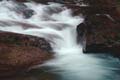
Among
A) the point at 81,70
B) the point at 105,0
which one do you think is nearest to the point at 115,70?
the point at 81,70

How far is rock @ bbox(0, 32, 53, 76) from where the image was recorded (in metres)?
11.1

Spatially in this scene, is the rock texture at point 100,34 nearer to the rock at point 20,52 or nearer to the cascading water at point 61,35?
the cascading water at point 61,35

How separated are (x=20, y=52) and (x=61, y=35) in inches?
127

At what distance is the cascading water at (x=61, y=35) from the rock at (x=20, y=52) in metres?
0.48

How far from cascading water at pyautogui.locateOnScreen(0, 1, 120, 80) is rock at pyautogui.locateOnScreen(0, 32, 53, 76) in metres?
0.48

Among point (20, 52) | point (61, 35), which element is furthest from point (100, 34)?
point (20, 52)

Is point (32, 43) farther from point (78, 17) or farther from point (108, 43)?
point (78, 17)

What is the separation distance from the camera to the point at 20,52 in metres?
12.2

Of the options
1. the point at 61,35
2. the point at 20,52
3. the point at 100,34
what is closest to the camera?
the point at 20,52

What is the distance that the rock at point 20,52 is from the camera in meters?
11.1

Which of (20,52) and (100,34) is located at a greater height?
(100,34)

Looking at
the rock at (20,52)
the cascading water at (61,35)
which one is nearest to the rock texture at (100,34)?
the cascading water at (61,35)

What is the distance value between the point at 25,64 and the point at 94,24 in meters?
4.33

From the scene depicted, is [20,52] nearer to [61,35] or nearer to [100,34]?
[61,35]
